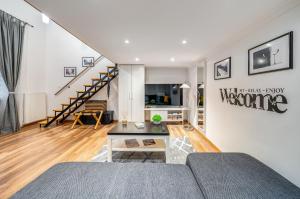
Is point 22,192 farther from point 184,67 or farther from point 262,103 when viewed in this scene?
point 184,67

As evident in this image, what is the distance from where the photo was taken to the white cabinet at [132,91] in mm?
5902

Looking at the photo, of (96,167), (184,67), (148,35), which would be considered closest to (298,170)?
(96,167)

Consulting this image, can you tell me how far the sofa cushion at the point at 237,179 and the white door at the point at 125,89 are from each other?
4.31 meters

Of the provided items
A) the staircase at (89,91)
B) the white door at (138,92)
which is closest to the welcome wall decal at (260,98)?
the white door at (138,92)

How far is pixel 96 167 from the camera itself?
156 centimetres

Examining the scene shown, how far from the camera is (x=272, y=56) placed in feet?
6.24

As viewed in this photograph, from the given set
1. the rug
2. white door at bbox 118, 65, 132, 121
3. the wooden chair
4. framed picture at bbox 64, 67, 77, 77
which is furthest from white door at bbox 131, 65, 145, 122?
the rug

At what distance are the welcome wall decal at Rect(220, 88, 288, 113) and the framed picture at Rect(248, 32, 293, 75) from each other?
250mm

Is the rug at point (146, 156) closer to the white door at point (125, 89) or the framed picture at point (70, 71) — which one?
the white door at point (125, 89)

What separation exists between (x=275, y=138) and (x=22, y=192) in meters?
2.42

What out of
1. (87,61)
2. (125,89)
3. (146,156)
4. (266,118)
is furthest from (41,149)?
(87,61)

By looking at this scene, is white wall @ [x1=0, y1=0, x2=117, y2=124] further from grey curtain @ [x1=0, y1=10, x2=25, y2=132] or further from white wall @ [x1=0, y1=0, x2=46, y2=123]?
grey curtain @ [x1=0, y1=10, x2=25, y2=132]

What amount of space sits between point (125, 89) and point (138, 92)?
0.48m

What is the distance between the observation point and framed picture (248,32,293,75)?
168 centimetres
